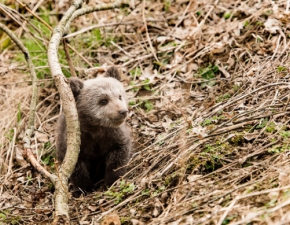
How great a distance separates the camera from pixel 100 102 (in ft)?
21.6

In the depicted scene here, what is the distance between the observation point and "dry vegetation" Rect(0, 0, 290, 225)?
4.79 m

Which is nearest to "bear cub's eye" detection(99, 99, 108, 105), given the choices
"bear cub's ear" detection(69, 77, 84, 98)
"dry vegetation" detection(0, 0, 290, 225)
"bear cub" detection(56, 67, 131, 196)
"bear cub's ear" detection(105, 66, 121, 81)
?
"bear cub" detection(56, 67, 131, 196)

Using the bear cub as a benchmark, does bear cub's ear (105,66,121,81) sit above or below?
above

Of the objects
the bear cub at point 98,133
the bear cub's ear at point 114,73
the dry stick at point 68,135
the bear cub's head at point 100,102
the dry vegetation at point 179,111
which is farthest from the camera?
the bear cub's ear at point 114,73

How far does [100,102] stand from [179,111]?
147cm

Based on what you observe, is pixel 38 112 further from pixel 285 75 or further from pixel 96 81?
pixel 285 75

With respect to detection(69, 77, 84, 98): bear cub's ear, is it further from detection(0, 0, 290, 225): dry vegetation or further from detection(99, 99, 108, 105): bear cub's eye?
detection(0, 0, 290, 225): dry vegetation

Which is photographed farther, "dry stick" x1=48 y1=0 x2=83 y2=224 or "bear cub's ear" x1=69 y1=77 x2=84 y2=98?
"bear cub's ear" x1=69 y1=77 x2=84 y2=98

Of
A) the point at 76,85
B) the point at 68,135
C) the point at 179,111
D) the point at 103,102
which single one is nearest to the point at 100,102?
the point at 103,102

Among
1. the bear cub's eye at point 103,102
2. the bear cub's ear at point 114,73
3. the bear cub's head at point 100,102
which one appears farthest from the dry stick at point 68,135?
the bear cub's ear at point 114,73

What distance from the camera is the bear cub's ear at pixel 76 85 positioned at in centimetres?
656

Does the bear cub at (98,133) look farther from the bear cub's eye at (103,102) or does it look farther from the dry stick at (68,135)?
the dry stick at (68,135)

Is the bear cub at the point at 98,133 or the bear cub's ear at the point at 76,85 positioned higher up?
the bear cub's ear at the point at 76,85

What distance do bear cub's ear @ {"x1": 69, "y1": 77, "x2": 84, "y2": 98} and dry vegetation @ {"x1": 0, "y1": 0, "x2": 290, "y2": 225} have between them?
119 centimetres
